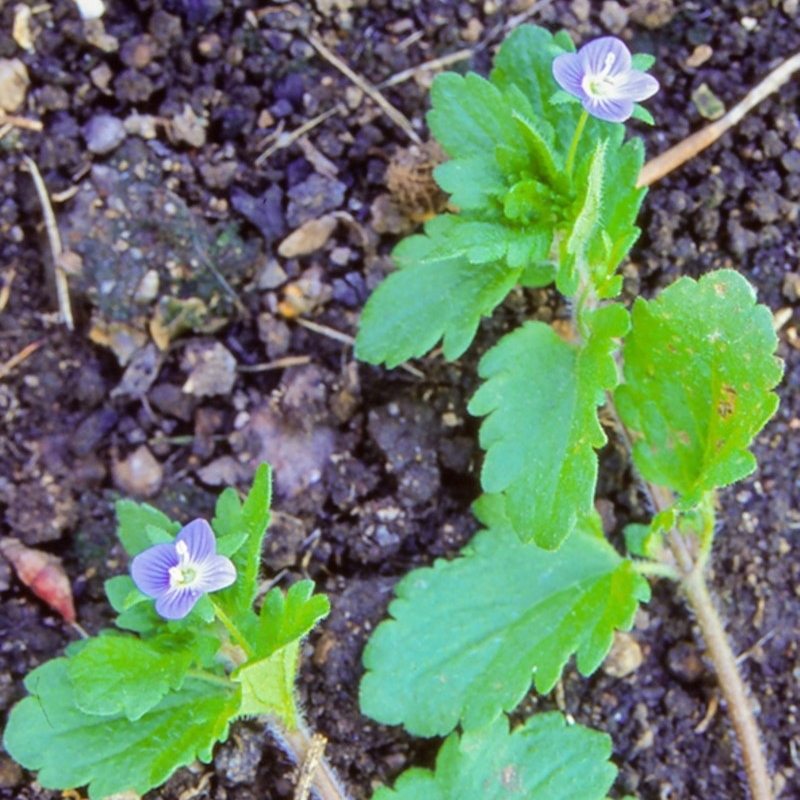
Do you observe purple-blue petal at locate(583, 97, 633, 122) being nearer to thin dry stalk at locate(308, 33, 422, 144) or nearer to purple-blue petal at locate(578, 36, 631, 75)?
purple-blue petal at locate(578, 36, 631, 75)

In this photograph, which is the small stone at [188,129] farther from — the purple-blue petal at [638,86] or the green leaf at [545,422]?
the purple-blue petal at [638,86]

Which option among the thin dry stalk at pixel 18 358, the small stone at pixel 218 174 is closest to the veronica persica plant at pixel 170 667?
the thin dry stalk at pixel 18 358

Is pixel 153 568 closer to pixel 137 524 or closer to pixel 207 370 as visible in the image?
pixel 137 524

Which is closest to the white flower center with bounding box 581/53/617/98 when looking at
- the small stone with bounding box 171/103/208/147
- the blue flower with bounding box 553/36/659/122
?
the blue flower with bounding box 553/36/659/122

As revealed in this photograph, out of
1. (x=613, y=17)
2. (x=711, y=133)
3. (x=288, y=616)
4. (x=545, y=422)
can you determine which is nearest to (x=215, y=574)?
(x=288, y=616)

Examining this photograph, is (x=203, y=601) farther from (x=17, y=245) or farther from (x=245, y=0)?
(x=245, y=0)

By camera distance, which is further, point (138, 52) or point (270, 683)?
point (138, 52)

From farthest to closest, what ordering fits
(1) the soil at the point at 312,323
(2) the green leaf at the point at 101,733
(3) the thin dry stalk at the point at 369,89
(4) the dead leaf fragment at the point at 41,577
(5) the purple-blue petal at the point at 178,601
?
1. (3) the thin dry stalk at the point at 369,89
2. (1) the soil at the point at 312,323
3. (4) the dead leaf fragment at the point at 41,577
4. (2) the green leaf at the point at 101,733
5. (5) the purple-blue petal at the point at 178,601
